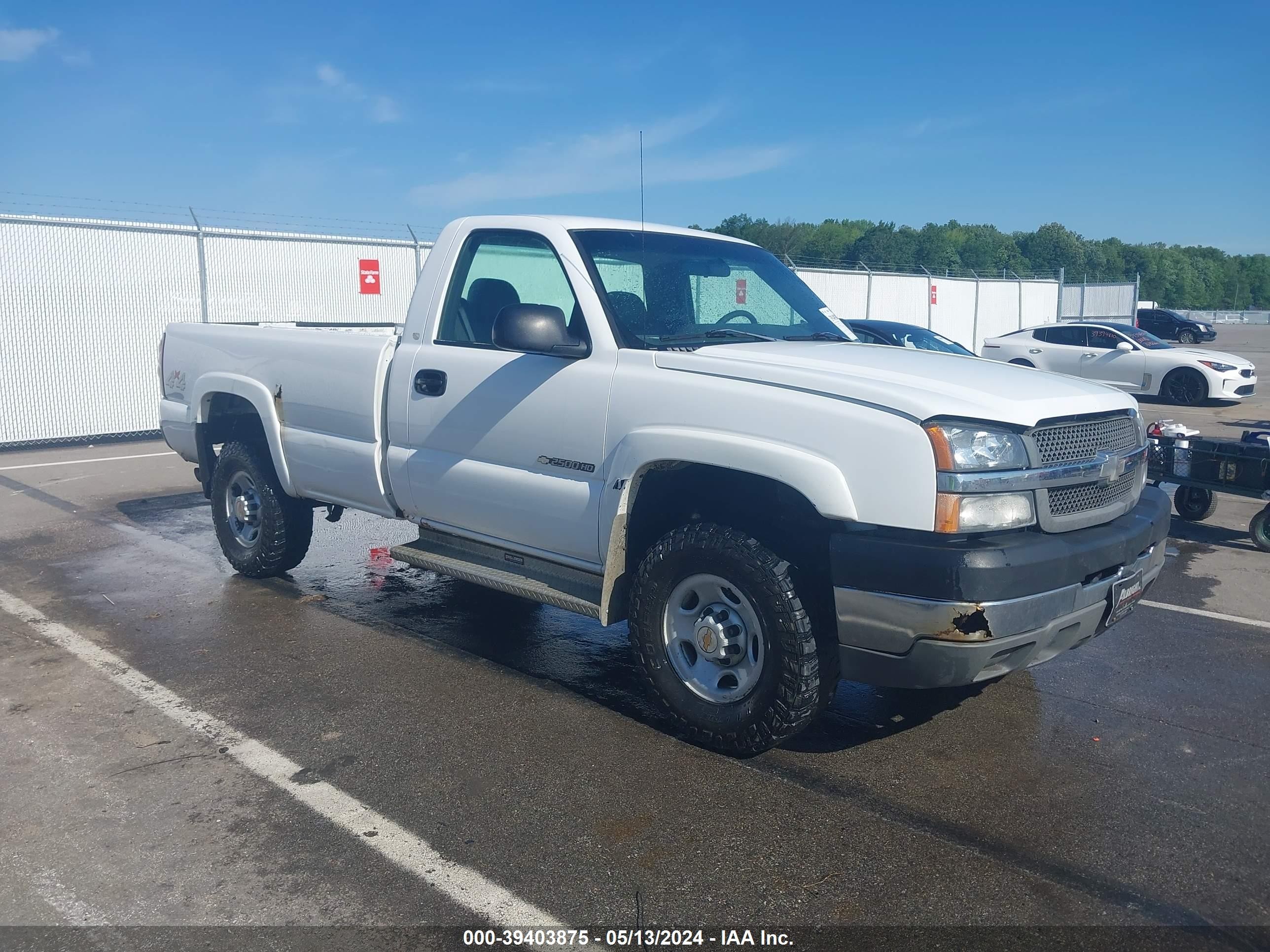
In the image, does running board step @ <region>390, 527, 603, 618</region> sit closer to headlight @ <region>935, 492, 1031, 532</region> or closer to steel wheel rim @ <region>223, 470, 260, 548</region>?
headlight @ <region>935, 492, 1031, 532</region>

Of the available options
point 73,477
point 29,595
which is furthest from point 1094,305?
point 29,595

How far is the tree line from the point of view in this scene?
94.5 metres

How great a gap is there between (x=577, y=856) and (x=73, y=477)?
32.5 feet

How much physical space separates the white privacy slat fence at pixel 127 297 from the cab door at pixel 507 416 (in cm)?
876

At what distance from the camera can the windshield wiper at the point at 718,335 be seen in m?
4.47

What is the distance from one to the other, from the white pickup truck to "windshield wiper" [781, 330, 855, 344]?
0.10 feet

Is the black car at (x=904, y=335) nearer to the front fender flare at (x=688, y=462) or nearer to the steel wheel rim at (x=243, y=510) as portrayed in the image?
the steel wheel rim at (x=243, y=510)

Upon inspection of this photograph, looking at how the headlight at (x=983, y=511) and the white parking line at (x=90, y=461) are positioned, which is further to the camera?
the white parking line at (x=90, y=461)

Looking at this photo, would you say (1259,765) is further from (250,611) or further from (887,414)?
(250,611)

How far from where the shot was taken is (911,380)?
3.77 metres

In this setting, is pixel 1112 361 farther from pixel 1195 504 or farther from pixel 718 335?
pixel 718 335

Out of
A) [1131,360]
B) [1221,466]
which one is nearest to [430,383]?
[1221,466]

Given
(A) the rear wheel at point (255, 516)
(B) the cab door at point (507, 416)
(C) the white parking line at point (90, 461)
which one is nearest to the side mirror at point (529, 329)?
(B) the cab door at point (507, 416)

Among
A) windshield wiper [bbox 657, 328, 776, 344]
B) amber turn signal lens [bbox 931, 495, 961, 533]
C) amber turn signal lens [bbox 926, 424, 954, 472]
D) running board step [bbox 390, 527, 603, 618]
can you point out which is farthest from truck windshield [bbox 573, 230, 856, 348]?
amber turn signal lens [bbox 931, 495, 961, 533]
